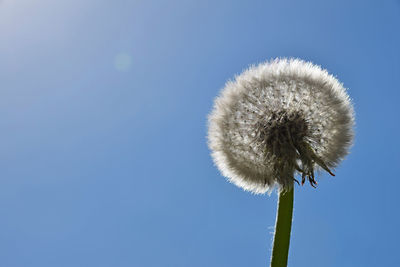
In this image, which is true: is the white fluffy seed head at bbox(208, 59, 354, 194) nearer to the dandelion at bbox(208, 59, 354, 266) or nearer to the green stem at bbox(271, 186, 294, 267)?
the dandelion at bbox(208, 59, 354, 266)

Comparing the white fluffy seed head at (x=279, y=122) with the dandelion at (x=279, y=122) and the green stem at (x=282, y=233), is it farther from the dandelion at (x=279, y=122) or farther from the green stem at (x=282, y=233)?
the green stem at (x=282, y=233)

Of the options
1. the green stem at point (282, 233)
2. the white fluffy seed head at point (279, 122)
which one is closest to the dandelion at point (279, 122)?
the white fluffy seed head at point (279, 122)

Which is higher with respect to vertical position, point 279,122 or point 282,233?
point 279,122

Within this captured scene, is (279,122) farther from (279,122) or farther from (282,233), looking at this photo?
(282,233)

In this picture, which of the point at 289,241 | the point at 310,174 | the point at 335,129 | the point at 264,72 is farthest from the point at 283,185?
the point at 264,72

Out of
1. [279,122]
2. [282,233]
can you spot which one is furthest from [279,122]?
[282,233]

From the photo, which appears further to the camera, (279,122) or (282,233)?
(279,122)
